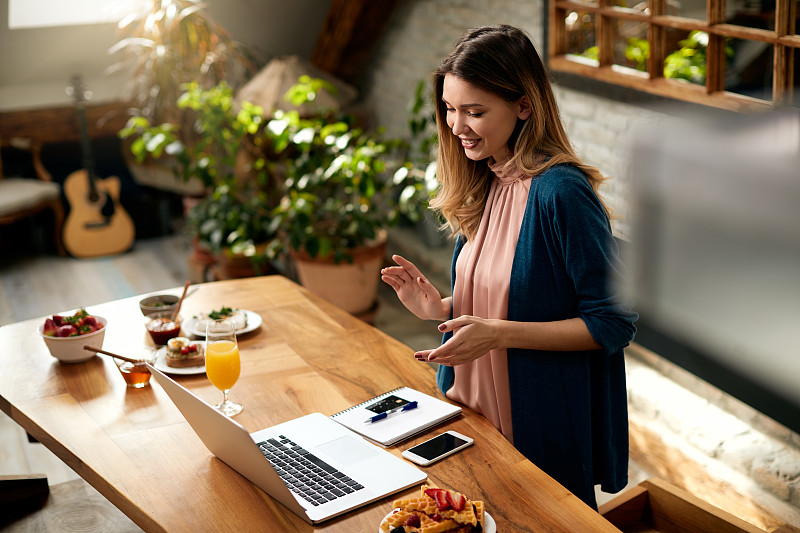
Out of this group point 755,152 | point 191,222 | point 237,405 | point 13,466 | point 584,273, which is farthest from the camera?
point 191,222

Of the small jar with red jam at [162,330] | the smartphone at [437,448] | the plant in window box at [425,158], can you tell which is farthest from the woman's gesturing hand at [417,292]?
the plant in window box at [425,158]

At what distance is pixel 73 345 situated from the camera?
6.00 feet

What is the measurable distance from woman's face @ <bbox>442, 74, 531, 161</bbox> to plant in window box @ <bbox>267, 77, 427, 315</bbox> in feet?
6.64

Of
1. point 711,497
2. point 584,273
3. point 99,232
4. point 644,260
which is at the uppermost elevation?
point 644,260

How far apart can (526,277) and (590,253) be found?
135 mm

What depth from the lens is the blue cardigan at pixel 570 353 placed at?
136cm

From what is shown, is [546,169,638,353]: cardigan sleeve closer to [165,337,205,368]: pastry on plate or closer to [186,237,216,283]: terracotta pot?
[165,337,205,368]: pastry on plate

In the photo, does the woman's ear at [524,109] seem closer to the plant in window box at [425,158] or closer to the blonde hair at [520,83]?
the blonde hair at [520,83]

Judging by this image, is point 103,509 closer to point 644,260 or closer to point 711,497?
point 711,497

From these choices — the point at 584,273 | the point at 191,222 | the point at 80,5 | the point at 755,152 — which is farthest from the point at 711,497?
the point at 80,5

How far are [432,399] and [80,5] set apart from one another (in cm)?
411

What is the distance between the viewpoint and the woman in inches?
54.0

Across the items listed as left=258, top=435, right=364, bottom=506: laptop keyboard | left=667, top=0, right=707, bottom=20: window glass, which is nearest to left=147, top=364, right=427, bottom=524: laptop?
left=258, top=435, right=364, bottom=506: laptop keyboard

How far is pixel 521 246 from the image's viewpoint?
4.75 feet
